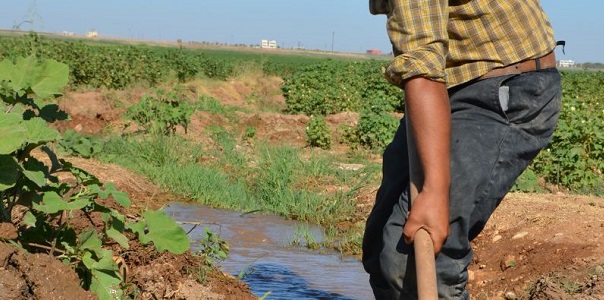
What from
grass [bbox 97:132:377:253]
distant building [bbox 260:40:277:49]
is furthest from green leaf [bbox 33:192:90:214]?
distant building [bbox 260:40:277:49]

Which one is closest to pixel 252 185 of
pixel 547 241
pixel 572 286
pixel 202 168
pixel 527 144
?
pixel 202 168

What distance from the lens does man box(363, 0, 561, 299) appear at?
2.95 meters

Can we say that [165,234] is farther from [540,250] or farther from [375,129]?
[375,129]

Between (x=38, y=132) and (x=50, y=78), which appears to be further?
(x=50, y=78)

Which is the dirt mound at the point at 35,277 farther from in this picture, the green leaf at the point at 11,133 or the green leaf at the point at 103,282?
the green leaf at the point at 11,133

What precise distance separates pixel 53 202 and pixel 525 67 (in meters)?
1.77

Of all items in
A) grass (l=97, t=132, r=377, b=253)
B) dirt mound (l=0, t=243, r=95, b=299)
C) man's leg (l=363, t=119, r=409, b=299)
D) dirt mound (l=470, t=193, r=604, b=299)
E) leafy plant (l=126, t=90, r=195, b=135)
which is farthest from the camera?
leafy plant (l=126, t=90, r=195, b=135)

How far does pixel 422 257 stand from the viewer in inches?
115

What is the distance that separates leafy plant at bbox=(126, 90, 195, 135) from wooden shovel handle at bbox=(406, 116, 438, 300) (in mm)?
8768

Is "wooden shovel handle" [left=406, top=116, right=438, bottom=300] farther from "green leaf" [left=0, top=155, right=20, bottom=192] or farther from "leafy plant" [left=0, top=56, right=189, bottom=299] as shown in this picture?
"green leaf" [left=0, top=155, right=20, bottom=192]

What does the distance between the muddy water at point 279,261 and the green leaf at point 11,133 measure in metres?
1.82

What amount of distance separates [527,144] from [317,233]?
4879mm

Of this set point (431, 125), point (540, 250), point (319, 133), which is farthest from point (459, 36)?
point (319, 133)

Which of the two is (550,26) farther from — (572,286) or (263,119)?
(263,119)
